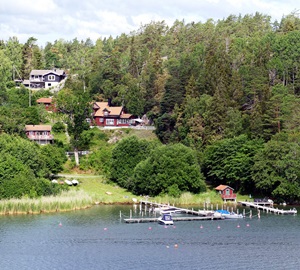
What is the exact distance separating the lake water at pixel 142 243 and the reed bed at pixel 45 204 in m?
1.81

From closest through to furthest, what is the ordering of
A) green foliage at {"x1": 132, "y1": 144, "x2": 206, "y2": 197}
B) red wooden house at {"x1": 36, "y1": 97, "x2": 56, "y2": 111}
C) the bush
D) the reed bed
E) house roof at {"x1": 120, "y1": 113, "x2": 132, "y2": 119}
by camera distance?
the reed bed → green foliage at {"x1": 132, "y1": 144, "x2": 206, "y2": 197} → the bush → house roof at {"x1": 120, "y1": 113, "x2": 132, "y2": 119} → red wooden house at {"x1": 36, "y1": 97, "x2": 56, "y2": 111}

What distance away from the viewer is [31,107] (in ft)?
440

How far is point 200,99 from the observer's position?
123m

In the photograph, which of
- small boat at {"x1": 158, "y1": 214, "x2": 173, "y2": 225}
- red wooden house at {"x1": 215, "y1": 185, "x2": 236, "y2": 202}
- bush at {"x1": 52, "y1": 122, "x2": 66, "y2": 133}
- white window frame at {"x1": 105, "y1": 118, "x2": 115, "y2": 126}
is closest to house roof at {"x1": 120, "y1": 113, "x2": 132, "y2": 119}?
white window frame at {"x1": 105, "y1": 118, "x2": 115, "y2": 126}

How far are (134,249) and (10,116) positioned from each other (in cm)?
5649

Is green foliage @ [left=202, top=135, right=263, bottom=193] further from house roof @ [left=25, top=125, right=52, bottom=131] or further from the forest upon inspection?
house roof @ [left=25, top=125, right=52, bottom=131]

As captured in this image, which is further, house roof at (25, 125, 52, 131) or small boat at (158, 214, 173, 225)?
house roof at (25, 125, 52, 131)

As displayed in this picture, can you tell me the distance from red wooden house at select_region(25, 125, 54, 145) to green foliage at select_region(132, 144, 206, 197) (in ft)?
85.4

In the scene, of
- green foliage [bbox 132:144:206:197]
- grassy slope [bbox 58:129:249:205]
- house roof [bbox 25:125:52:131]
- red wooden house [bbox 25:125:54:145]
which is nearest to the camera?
grassy slope [bbox 58:129:249:205]

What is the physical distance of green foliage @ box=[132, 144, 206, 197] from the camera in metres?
101

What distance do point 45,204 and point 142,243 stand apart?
20937mm

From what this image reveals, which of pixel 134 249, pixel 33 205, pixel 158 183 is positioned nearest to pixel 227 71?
pixel 158 183

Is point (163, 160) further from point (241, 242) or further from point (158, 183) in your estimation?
point (241, 242)

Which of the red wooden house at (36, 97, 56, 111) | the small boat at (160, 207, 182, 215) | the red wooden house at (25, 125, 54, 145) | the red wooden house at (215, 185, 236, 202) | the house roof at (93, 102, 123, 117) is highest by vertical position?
the red wooden house at (36, 97, 56, 111)
